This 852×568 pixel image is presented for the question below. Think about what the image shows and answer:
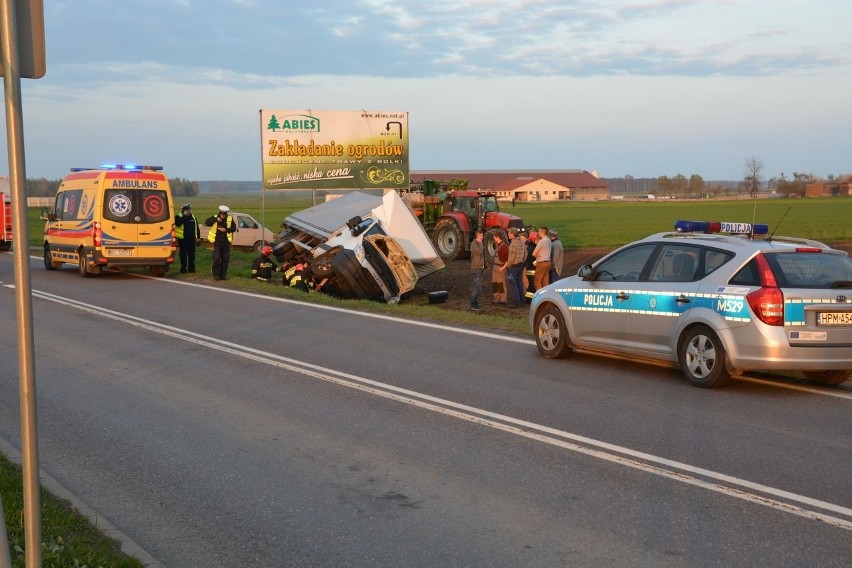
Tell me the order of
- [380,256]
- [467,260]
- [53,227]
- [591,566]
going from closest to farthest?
1. [591,566]
2. [380,256]
3. [53,227]
4. [467,260]

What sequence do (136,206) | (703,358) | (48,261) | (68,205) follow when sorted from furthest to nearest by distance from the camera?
1. (48,261)
2. (68,205)
3. (136,206)
4. (703,358)

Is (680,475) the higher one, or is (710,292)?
(710,292)

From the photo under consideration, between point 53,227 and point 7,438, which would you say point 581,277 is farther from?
point 53,227

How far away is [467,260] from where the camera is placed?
32.6 metres

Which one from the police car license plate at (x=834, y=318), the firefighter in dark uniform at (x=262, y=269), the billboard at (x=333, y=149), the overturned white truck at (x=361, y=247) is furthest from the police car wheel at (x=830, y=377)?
the billboard at (x=333, y=149)

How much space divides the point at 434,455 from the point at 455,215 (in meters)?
25.1

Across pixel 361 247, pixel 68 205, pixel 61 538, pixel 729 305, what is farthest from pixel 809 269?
pixel 68 205

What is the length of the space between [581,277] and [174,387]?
4.62 m

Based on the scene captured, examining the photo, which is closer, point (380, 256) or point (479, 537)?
point (479, 537)

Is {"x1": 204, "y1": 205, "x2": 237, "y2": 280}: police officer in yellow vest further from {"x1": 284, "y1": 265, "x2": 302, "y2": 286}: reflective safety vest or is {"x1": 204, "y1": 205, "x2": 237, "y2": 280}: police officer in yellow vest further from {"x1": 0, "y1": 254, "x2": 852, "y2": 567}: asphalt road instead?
{"x1": 0, "y1": 254, "x2": 852, "y2": 567}: asphalt road

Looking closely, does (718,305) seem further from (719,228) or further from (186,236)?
(186,236)

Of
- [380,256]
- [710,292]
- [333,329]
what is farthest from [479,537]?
[380,256]

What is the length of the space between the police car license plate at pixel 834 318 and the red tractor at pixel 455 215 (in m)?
21.8

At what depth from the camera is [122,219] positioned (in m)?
22.8
